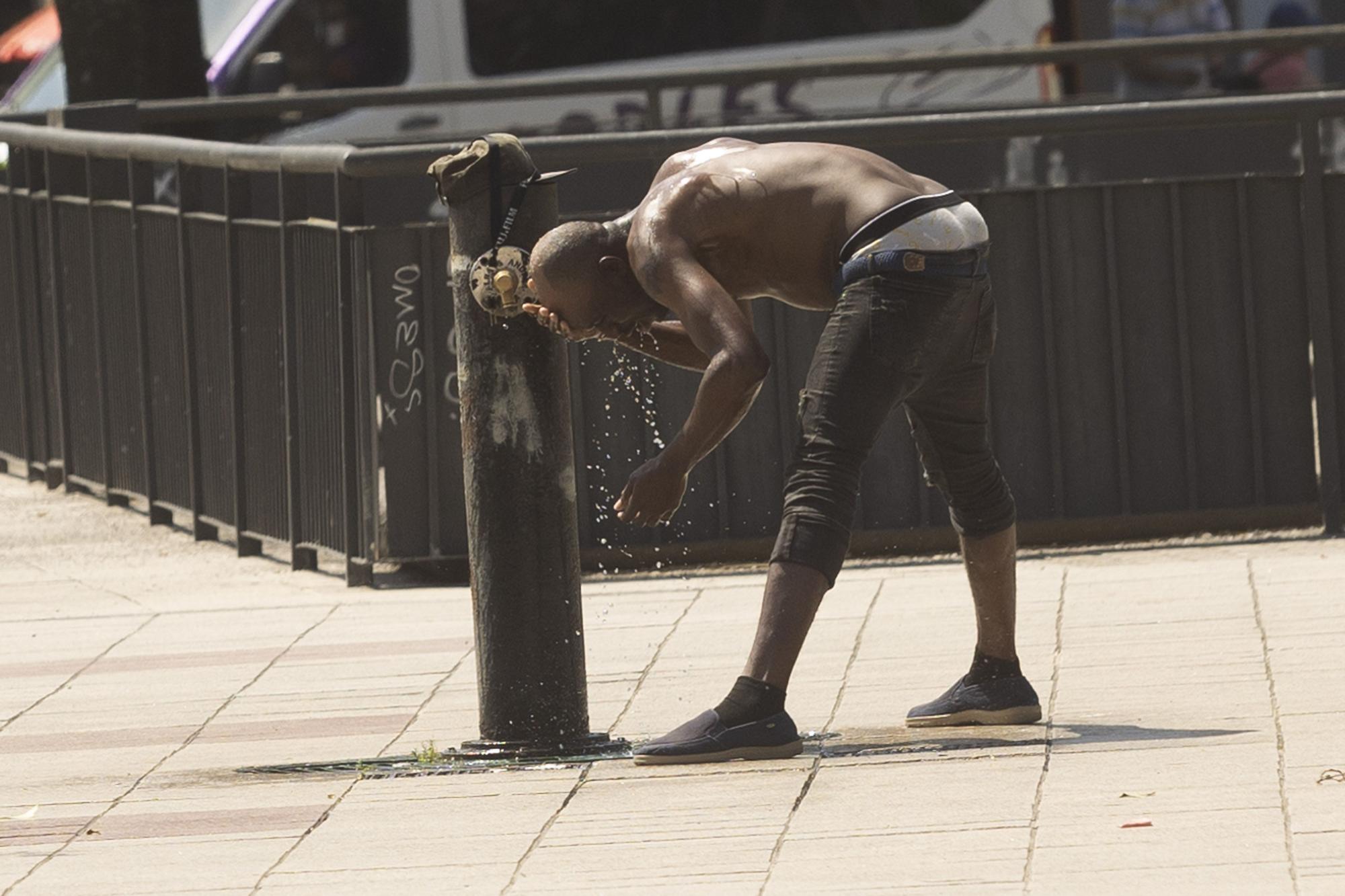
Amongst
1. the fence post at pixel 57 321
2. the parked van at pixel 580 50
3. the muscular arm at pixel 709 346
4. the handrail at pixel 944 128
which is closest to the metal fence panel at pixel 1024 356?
the handrail at pixel 944 128

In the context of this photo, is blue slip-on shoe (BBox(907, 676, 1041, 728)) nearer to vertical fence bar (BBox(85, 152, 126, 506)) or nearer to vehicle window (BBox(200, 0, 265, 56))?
vertical fence bar (BBox(85, 152, 126, 506))

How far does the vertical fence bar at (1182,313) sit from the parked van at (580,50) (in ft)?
23.4

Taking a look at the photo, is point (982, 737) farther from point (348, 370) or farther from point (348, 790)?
point (348, 370)

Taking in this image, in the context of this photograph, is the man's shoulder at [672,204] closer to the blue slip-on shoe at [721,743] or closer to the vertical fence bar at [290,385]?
the blue slip-on shoe at [721,743]

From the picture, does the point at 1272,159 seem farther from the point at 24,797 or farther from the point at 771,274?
the point at 24,797

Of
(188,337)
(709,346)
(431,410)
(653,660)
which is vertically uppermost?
(709,346)

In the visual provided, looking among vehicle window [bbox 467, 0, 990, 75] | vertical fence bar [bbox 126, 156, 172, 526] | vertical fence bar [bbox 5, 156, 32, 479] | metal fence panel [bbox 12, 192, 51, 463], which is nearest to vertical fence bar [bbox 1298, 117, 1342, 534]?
vertical fence bar [bbox 126, 156, 172, 526]

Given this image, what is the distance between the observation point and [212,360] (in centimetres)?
935

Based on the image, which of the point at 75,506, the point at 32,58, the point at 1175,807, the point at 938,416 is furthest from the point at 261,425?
the point at 32,58

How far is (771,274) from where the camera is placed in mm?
5609

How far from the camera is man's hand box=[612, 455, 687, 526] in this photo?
→ 5215mm

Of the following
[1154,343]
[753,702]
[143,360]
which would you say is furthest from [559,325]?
[143,360]

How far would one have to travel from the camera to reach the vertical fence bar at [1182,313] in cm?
863

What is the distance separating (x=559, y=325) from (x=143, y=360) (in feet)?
15.6
